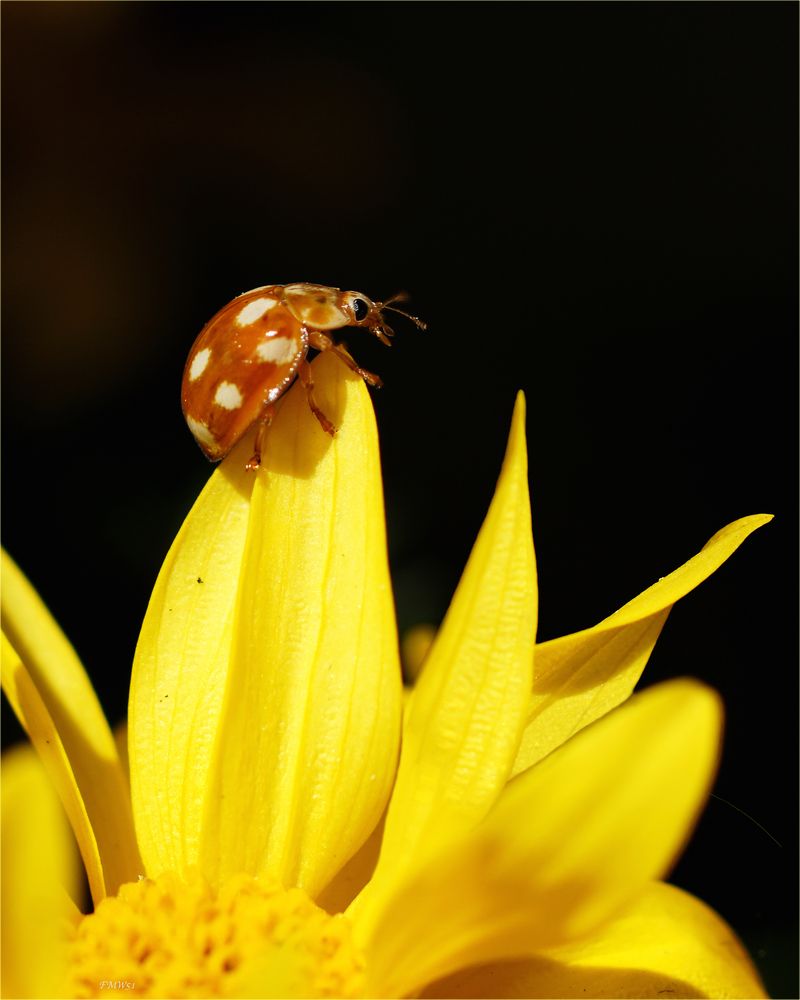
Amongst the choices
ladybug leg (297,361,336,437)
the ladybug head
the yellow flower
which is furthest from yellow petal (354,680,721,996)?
the ladybug head

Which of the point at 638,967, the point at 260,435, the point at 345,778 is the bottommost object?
the point at 638,967

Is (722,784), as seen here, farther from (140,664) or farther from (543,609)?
(140,664)

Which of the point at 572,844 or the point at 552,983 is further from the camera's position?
the point at 552,983

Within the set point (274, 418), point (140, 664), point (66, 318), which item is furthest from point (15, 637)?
point (66, 318)

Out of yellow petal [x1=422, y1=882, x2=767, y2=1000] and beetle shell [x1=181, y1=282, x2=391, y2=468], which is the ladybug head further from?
yellow petal [x1=422, y1=882, x2=767, y2=1000]

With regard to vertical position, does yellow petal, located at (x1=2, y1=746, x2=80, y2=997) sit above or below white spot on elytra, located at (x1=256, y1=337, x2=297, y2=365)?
below

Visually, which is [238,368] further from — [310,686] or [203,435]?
[310,686]

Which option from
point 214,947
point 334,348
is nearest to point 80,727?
point 214,947
